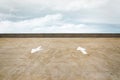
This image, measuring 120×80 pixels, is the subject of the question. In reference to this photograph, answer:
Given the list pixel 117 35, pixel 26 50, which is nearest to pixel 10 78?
pixel 26 50

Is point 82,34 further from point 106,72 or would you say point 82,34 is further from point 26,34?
point 106,72

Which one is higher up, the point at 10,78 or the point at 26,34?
the point at 26,34

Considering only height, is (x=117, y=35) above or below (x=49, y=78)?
above

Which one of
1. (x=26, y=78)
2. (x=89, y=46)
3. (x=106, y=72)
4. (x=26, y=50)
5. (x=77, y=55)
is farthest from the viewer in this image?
(x=89, y=46)

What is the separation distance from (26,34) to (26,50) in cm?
298

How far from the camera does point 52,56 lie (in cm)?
553

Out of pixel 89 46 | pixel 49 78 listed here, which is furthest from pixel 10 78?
pixel 89 46

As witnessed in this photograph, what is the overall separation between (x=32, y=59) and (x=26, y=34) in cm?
398

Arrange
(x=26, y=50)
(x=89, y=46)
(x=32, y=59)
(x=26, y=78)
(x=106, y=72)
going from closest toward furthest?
(x=26, y=78), (x=106, y=72), (x=32, y=59), (x=26, y=50), (x=89, y=46)

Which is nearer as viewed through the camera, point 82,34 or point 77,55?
point 77,55

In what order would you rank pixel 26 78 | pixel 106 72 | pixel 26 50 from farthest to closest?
pixel 26 50, pixel 106 72, pixel 26 78

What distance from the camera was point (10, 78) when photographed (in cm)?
402

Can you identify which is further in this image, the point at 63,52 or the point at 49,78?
the point at 63,52

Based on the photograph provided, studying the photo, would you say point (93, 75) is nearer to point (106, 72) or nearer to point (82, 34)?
point (106, 72)
